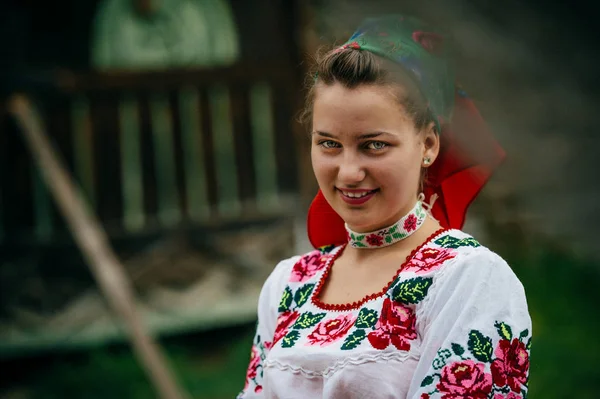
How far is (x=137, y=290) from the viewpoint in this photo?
5.10 m

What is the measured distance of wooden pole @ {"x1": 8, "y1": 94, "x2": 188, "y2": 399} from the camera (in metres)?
4.12

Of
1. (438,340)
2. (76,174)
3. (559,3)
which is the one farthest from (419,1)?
(438,340)

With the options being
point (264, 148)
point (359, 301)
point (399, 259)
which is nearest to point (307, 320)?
point (359, 301)

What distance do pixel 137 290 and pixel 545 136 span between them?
308 cm

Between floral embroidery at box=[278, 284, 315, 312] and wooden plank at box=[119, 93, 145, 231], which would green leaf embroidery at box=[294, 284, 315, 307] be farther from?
wooden plank at box=[119, 93, 145, 231]

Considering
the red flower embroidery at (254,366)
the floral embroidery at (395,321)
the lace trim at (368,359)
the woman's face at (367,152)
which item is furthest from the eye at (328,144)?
the red flower embroidery at (254,366)

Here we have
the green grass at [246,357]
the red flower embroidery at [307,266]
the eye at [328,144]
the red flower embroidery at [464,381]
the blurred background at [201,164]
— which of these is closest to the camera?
the red flower embroidery at [464,381]

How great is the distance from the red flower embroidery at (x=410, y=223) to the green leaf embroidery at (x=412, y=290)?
0.16 meters

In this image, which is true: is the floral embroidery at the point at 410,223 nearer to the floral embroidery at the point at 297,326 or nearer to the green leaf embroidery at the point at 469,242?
the green leaf embroidery at the point at 469,242

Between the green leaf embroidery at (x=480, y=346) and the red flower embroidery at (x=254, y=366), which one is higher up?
the green leaf embroidery at (x=480, y=346)

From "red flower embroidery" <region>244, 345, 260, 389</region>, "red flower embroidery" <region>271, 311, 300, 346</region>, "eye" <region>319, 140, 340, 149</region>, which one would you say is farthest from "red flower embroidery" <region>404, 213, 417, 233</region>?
"red flower embroidery" <region>244, 345, 260, 389</region>

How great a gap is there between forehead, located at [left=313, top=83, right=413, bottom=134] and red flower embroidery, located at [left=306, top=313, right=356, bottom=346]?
0.40 meters

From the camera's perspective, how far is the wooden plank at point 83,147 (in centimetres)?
515

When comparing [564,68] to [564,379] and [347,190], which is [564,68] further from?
[347,190]
